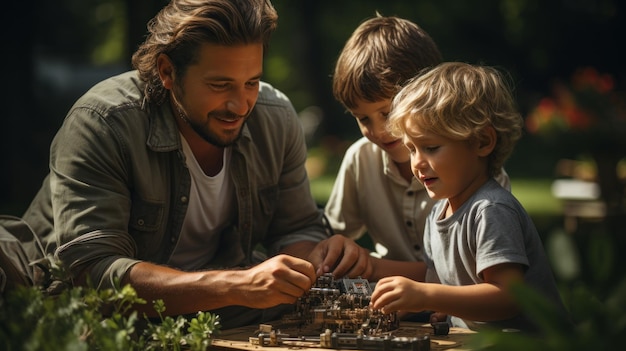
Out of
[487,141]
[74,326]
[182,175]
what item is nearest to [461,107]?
[487,141]

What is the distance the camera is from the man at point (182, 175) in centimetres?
384

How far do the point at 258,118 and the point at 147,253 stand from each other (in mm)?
899

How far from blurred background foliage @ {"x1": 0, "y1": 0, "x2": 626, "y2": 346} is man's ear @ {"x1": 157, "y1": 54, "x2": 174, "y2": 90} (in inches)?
170

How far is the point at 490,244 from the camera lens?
137 inches

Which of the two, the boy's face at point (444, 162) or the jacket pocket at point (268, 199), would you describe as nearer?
the boy's face at point (444, 162)

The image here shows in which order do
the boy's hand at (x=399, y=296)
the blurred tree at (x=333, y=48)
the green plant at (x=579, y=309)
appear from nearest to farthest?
1. the green plant at (x=579, y=309)
2. the boy's hand at (x=399, y=296)
3. the blurred tree at (x=333, y=48)

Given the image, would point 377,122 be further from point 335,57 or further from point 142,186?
point 335,57

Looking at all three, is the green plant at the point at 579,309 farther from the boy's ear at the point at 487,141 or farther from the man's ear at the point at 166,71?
the man's ear at the point at 166,71

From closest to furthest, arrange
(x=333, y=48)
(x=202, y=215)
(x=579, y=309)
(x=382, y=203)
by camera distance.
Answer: (x=579, y=309)
(x=202, y=215)
(x=382, y=203)
(x=333, y=48)

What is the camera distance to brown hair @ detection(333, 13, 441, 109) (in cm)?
430

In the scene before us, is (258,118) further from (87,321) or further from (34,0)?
(34,0)

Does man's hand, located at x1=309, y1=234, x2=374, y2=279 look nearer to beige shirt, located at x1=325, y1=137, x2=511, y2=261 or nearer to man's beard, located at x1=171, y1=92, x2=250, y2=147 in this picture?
beige shirt, located at x1=325, y1=137, x2=511, y2=261

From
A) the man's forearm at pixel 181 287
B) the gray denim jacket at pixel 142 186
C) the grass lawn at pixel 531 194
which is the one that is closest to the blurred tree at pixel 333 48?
the grass lawn at pixel 531 194

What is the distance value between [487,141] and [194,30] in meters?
1.41
